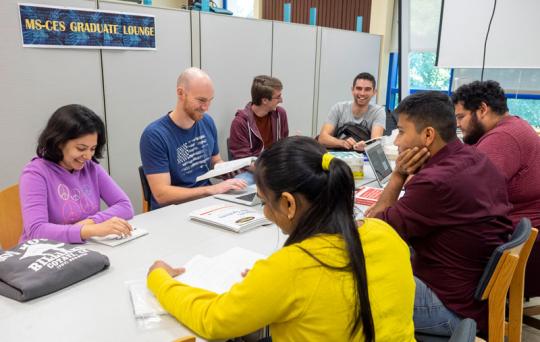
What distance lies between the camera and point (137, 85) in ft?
9.05

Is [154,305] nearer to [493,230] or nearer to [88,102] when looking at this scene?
[493,230]

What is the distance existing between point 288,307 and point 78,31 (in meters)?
2.18

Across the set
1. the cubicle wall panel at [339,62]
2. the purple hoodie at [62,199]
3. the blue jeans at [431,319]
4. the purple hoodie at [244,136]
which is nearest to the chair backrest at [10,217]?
the purple hoodie at [62,199]

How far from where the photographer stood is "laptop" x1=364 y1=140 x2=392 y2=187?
2.25 m

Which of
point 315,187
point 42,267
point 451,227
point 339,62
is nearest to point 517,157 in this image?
point 451,227

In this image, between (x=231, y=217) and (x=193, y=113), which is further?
(x=193, y=113)

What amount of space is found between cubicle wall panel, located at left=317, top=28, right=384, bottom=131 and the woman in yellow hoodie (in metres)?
3.58

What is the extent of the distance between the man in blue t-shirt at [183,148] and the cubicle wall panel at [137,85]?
0.55 m

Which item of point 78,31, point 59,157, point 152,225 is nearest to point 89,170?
point 59,157

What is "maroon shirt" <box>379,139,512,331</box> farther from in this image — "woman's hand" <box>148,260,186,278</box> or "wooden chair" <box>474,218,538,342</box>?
"woman's hand" <box>148,260,186,278</box>

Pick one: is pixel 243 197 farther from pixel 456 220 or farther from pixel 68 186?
pixel 456 220

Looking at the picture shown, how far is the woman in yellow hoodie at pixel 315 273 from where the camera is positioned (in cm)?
84

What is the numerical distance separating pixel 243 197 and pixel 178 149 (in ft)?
1.64

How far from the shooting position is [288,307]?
0.85 metres
